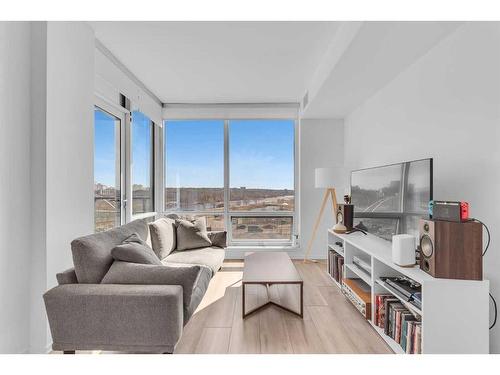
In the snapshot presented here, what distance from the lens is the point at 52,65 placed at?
2102mm

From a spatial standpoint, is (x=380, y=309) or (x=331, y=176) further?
(x=331, y=176)

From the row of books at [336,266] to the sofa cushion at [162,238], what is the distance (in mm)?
2013

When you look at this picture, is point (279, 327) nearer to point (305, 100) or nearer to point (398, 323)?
point (398, 323)

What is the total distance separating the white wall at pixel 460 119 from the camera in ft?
6.06

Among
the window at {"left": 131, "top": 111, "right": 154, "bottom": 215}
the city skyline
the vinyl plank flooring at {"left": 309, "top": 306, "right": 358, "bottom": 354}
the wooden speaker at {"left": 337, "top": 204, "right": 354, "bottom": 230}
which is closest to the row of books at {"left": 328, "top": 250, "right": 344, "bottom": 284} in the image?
the wooden speaker at {"left": 337, "top": 204, "right": 354, "bottom": 230}

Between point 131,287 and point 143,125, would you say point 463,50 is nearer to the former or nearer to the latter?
point 131,287

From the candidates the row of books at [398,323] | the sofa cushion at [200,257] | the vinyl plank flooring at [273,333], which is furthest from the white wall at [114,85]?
the row of books at [398,323]

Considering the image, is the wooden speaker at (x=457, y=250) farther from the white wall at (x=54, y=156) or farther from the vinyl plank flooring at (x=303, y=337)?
the white wall at (x=54, y=156)

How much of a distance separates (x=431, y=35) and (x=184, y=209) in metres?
4.15

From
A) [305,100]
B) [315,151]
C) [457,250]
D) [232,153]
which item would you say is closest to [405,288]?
[457,250]

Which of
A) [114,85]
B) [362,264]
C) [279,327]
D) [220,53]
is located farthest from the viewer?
[114,85]

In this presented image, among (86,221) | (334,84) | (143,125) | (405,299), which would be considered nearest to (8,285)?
(86,221)

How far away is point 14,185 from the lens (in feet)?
6.33

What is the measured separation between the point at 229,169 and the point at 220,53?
7.44ft
